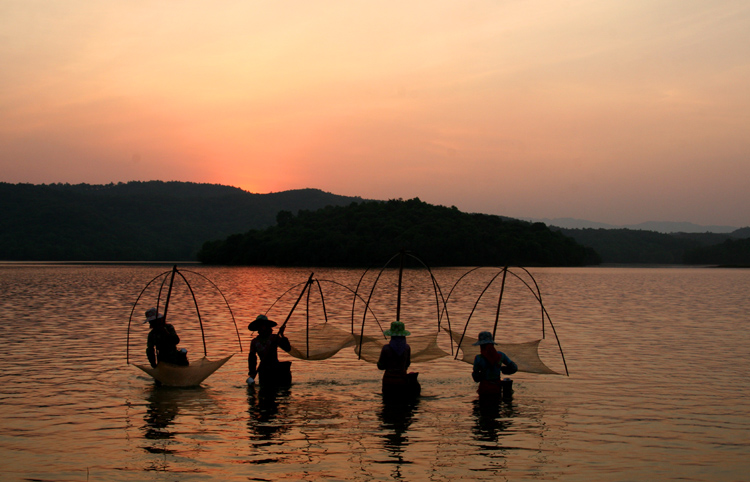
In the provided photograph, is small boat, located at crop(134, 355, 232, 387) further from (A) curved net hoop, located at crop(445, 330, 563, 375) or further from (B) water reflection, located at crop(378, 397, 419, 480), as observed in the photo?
(A) curved net hoop, located at crop(445, 330, 563, 375)

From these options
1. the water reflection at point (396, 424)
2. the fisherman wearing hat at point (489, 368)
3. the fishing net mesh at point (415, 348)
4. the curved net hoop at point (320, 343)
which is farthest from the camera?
the curved net hoop at point (320, 343)

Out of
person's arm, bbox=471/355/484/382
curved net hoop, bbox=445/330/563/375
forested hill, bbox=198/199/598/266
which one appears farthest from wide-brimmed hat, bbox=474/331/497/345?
forested hill, bbox=198/199/598/266

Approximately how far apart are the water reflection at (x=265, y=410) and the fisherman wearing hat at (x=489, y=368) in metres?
3.86

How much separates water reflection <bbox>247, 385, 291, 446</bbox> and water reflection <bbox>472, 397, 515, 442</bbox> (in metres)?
3.28

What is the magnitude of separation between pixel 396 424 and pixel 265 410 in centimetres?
262

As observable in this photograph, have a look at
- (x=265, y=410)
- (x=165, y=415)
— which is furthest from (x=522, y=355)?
(x=165, y=415)

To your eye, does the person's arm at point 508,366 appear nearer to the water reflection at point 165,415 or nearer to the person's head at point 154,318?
the water reflection at point 165,415

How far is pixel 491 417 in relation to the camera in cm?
1270

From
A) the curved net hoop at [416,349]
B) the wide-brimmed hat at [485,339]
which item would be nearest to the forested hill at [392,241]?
the curved net hoop at [416,349]

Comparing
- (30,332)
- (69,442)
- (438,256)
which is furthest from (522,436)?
(438,256)

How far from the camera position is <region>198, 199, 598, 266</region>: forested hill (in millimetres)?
138875

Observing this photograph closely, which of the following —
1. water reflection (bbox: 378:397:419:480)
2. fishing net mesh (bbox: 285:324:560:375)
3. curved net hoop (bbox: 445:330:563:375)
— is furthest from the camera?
fishing net mesh (bbox: 285:324:560:375)

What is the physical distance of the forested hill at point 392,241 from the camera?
456 feet

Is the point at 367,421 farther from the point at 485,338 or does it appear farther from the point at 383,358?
the point at 485,338
